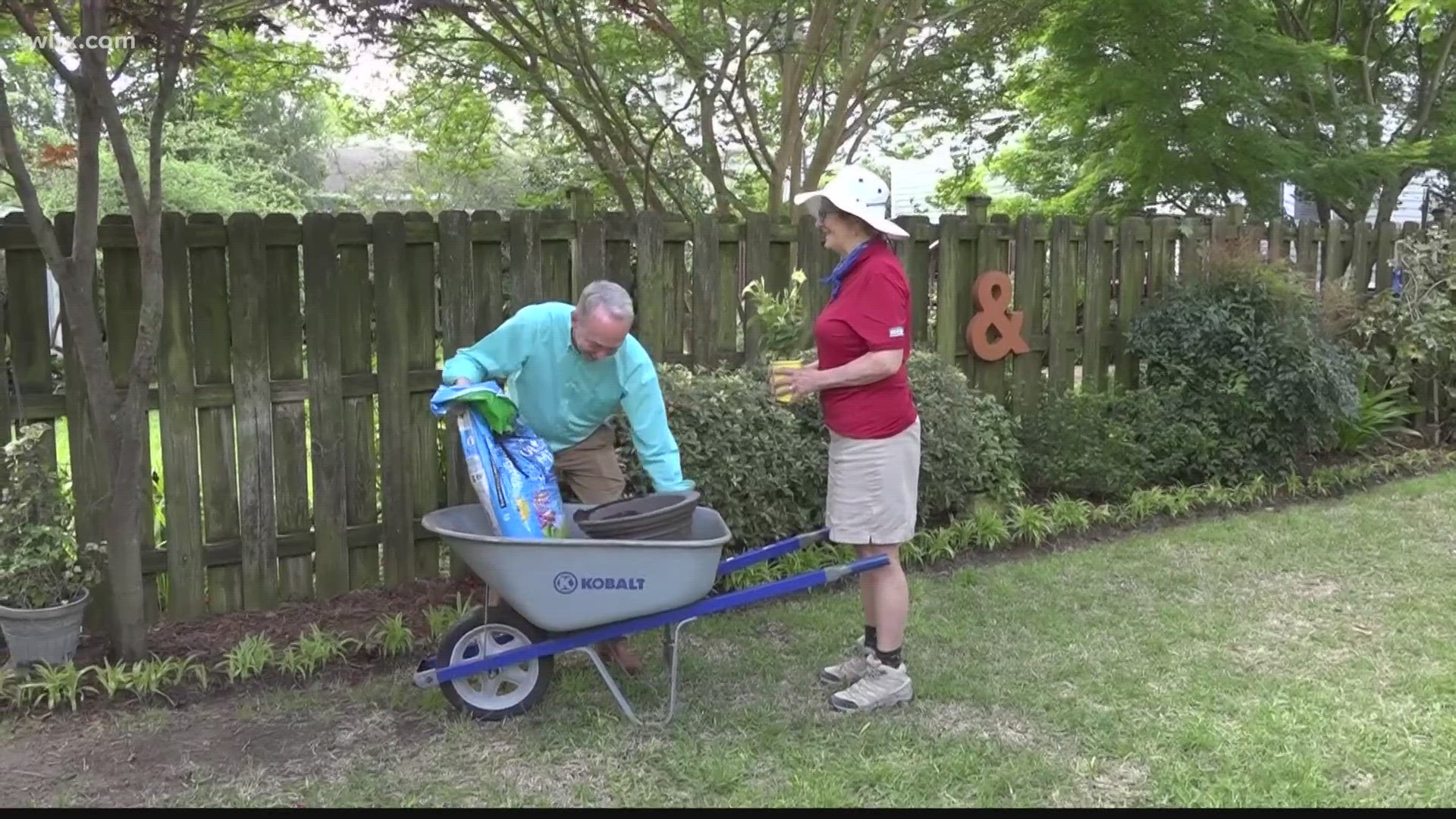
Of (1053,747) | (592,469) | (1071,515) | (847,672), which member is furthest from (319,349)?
(1071,515)

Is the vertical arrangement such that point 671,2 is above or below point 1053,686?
above

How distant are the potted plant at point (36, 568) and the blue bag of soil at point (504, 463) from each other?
1483 mm

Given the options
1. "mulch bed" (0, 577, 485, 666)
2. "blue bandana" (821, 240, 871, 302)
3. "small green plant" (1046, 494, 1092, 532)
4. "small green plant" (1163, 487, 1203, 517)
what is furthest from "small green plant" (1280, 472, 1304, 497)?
"mulch bed" (0, 577, 485, 666)

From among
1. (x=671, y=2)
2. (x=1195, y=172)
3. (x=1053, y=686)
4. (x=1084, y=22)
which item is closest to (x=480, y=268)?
(x=1053, y=686)

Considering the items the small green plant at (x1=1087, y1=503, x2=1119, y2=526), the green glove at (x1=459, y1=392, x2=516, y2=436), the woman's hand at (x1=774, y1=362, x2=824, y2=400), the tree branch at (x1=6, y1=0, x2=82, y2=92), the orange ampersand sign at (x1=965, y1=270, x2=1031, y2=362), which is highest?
the tree branch at (x1=6, y1=0, x2=82, y2=92)

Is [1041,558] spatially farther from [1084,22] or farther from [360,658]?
[1084,22]

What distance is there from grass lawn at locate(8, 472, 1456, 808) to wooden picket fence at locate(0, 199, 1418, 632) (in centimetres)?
84

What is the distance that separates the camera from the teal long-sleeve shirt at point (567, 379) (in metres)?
Result: 3.66

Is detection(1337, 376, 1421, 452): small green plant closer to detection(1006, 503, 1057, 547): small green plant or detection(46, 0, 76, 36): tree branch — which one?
detection(1006, 503, 1057, 547): small green plant

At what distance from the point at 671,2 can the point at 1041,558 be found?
4758 millimetres

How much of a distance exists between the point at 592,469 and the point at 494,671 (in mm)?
831

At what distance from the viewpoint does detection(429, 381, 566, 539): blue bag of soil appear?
3.41 metres

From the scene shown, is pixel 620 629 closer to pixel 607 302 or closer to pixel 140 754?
pixel 607 302

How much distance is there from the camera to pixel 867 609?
3.87m
